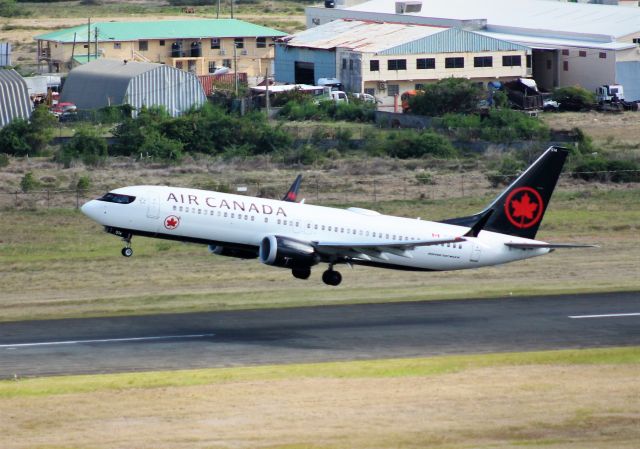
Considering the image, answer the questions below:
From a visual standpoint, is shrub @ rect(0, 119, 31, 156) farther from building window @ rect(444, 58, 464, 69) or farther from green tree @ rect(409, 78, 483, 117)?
building window @ rect(444, 58, 464, 69)

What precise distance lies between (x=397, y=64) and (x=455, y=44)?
690 cm

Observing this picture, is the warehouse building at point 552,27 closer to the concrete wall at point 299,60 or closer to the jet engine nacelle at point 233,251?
the concrete wall at point 299,60

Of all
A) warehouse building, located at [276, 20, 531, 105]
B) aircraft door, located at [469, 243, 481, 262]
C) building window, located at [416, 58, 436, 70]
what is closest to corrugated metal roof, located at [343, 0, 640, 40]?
warehouse building, located at [276, 20, 531, 105]

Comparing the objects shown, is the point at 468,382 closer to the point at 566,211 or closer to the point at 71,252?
the point at 71,252

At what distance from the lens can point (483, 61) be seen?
134625 millimetres

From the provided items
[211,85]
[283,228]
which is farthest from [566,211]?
[211,85]

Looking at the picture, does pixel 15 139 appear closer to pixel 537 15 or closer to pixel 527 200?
pixel 527 200

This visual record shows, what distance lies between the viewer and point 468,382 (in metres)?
39.4

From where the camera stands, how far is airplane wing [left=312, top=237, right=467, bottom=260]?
5238 centimetres

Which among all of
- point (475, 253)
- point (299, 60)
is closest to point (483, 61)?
point (299, 60)

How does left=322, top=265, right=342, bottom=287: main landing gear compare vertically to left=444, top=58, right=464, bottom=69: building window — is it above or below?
below

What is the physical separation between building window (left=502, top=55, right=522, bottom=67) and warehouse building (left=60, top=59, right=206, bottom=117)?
33281 millimetres

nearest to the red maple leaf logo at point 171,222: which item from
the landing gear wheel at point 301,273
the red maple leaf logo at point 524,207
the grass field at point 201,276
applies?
the grass field at point 201,276

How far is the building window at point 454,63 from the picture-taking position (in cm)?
13375
